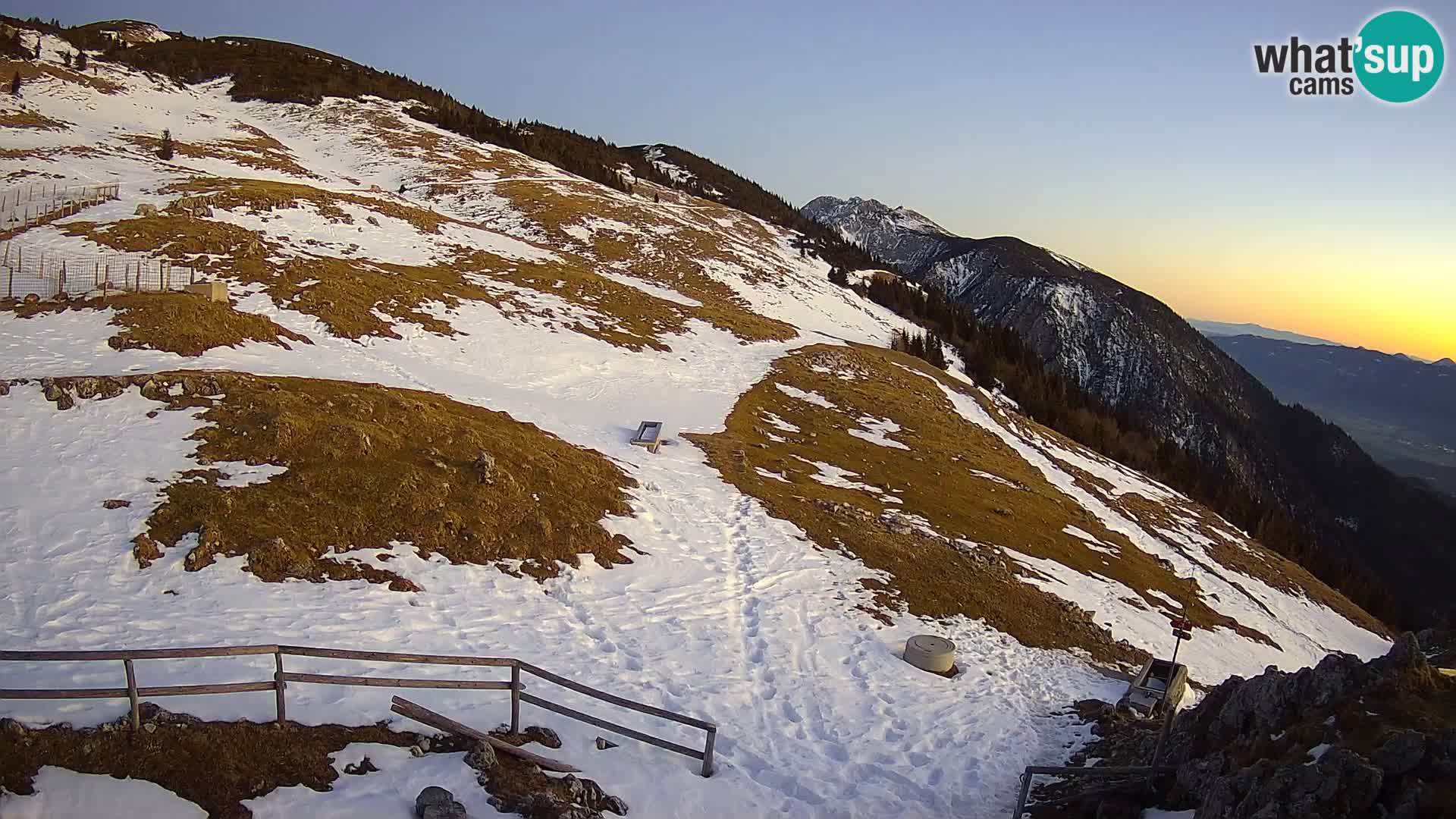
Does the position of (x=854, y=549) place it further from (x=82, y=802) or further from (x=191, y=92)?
(x=191, y=92)

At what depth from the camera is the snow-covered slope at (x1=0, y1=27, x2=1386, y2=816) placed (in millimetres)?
12625

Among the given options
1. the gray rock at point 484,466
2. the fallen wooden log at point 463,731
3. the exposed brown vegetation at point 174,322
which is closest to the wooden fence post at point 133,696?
the fallen wooden log at point 463,731

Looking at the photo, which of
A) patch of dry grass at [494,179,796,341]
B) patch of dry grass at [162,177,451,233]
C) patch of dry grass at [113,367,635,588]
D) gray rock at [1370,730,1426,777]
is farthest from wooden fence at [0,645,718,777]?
patch of dry grass at [494,179,796,341]

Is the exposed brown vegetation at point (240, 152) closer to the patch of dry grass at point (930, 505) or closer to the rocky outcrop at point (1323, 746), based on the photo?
the patch of dry grass at point (930, 505)

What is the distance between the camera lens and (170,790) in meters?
8.10

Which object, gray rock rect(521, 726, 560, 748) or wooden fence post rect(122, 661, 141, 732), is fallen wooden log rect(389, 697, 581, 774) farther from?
wooden fence post rect(122, 661, 141, 732)

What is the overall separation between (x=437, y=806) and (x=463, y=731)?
4.71 feet

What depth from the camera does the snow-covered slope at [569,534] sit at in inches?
497

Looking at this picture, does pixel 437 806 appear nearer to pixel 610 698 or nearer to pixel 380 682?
pixel 380 682

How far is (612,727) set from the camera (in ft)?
36.6

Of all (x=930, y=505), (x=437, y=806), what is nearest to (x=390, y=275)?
(x=930, y=505)

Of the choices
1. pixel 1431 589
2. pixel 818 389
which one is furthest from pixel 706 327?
pixel 1431 589

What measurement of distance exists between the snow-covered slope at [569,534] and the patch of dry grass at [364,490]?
0.59ft

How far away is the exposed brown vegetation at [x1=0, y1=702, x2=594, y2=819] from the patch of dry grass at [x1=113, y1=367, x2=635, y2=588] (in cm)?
564
